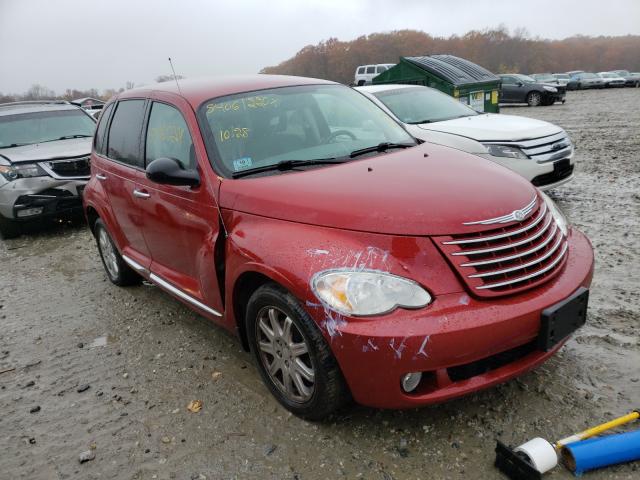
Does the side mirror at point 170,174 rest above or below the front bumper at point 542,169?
above

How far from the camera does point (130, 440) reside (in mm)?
2779

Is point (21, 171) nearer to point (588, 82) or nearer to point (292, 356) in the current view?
point (292, 356)

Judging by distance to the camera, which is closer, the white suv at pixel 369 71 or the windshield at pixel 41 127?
the windshield at pixel 41 127

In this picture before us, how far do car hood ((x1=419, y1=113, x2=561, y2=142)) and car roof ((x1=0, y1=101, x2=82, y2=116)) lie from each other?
5.82m

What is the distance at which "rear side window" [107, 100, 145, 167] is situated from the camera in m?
3.89

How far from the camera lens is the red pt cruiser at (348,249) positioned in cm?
226

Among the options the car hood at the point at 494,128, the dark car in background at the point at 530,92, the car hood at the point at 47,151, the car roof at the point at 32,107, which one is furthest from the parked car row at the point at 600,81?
the car hood at the point at 47,151

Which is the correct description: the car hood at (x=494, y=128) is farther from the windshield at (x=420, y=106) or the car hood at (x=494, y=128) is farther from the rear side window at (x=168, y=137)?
the rear side window at (x=168, y=137)

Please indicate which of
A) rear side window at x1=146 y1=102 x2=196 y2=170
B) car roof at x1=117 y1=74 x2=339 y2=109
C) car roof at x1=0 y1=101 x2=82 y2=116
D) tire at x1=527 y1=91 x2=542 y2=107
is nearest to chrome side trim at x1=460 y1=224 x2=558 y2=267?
rear side window at x1=146 y1=102 x2=196 y2=170

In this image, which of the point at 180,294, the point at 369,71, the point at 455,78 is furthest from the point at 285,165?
the point at 369,71

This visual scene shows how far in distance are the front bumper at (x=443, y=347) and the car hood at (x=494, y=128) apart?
4009 millimetres

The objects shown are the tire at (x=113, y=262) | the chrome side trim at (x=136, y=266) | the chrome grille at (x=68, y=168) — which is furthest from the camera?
the chrome grille at (x=68, y=168)

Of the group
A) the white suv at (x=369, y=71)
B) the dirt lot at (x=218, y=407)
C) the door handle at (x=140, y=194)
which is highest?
the white suv at (x=369, y=71)

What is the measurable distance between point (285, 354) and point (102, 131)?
304 centimetres
